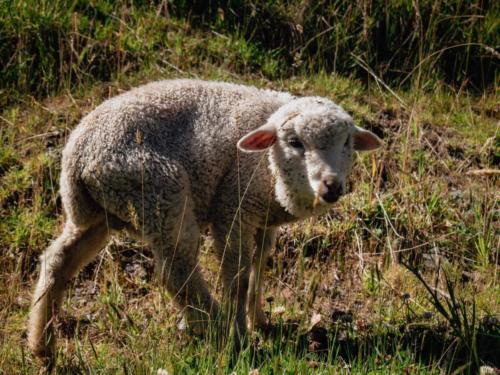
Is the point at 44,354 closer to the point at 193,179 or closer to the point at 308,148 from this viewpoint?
the point at 193,179

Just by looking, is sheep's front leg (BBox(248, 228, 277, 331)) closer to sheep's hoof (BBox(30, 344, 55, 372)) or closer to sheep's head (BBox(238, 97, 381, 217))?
sheep's head (BBox(238, 97, 381, 217))

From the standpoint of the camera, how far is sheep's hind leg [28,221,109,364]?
4273mm

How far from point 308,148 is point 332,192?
1.20ft

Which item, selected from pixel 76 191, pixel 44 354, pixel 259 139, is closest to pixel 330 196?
pixel 259 139

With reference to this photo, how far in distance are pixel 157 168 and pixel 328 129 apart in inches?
37.9

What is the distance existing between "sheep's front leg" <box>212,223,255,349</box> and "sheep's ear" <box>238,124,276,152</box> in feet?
1.61

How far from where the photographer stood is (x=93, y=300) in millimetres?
5059

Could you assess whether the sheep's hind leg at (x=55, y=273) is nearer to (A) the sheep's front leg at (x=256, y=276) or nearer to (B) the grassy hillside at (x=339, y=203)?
(B) the grassy hillside at (x=339, y=203)

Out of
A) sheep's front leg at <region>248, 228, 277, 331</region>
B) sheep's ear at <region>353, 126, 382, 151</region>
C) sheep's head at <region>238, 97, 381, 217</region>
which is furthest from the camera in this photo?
A: sheep's front leg at <region>248, 228, 277, 331</region>

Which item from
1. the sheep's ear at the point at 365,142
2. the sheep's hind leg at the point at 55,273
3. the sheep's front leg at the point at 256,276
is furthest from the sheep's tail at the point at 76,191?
the sheep's ear at the point at 365,142

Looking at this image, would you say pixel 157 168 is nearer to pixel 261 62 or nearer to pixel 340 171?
pixel 340 171

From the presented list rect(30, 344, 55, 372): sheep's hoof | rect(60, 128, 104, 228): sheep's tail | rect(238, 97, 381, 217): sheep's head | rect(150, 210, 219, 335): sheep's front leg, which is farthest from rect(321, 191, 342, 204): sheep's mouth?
rect(30, 344, 55, 372): sheep's hoof

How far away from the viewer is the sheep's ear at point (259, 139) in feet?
13.8

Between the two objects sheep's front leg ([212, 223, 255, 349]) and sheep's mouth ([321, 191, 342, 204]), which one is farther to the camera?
sheep's front leg ([212, 223, 255, 349])
